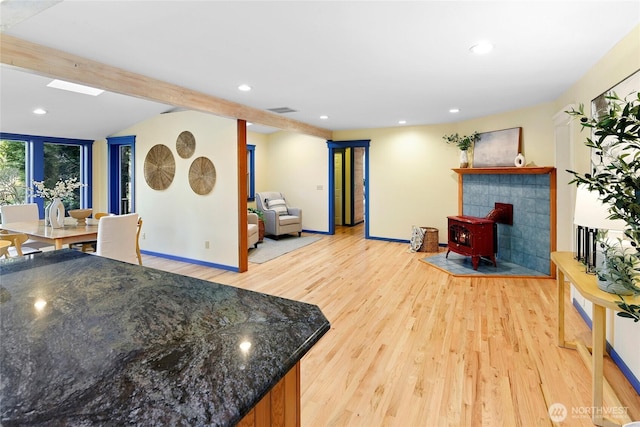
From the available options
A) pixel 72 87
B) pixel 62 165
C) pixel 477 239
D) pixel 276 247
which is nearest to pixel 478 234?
pixel 477 239

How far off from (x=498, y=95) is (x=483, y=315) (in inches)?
105

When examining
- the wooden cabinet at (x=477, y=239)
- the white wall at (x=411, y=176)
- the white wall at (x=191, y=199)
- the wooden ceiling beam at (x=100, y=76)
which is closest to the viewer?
the wooden ceiling beam at (x=100, y=76)

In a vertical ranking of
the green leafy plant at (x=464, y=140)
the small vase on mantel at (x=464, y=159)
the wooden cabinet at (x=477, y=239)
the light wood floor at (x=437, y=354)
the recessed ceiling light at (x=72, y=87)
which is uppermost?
the recessed ceiling light at (x=72, y=87)

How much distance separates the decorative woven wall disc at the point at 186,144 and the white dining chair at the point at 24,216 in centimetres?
212

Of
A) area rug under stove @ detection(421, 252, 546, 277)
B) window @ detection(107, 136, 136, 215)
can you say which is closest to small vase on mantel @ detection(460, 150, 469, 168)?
area rug under stove @ detection(421, 252, 546, 277)

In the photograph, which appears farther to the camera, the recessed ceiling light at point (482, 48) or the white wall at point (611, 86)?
the recessed ceiling light at point (482, 48)

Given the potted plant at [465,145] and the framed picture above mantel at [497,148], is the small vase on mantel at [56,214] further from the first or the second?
the framed picture above mantel at [497,148]

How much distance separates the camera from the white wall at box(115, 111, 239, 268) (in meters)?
4.72

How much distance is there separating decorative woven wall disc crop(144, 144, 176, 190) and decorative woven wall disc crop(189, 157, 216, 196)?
455 millimetres

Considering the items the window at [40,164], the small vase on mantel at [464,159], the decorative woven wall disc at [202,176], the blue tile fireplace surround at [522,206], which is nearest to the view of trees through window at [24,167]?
the window at [40,164]

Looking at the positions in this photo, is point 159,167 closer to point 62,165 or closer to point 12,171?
point 62,165

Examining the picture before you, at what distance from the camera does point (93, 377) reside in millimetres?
692

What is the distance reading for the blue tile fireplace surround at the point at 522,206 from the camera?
4.36 meters

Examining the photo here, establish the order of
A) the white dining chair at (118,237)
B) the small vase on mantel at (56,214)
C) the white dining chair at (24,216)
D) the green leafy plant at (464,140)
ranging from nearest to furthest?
the white dining chair at (118,237), the small vase on mantel at (56,214), the white dining chair at (24,216), the green leafy plant at (464,140)
